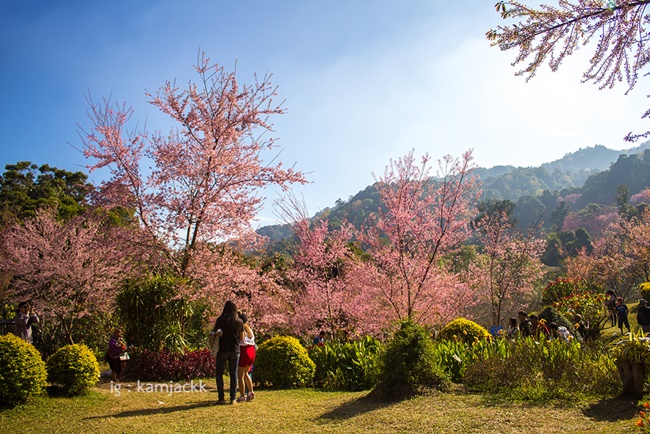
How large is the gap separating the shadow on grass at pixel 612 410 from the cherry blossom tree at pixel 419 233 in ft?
19.3

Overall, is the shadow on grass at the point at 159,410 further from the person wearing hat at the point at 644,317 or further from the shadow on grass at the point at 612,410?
the person wearing hat at the point at 644,317

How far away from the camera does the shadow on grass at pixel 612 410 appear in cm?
511

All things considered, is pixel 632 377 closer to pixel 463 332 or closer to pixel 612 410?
pixel 612 410

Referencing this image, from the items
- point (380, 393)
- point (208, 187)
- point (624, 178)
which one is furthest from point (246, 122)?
point (624, 178)

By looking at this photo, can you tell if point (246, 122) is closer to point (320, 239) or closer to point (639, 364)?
Result: point (320, 239)

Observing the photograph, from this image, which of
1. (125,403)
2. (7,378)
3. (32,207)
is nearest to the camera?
(7,378)

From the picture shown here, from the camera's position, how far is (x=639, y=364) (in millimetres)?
5672

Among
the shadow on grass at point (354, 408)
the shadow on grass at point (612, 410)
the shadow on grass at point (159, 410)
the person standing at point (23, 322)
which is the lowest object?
the shadow on grass at point (612, 410)

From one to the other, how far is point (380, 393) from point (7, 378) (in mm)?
5909

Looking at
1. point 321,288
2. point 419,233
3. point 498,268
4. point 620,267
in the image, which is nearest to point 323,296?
point 321,288

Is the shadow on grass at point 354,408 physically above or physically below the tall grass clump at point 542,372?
below

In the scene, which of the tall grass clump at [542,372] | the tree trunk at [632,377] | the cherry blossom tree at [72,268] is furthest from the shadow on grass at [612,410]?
the cherry blossom tree at [72,268]

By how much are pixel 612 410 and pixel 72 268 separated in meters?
13.7

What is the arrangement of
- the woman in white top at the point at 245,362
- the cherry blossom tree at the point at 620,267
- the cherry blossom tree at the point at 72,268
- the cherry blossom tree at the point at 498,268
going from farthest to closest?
the cherry blossom tree at the point at 620,267, the cherry blossom tree at the point at 498,268, the cherry blossom tree at the point at 72,268, the woman in white top at the point at 245,362
